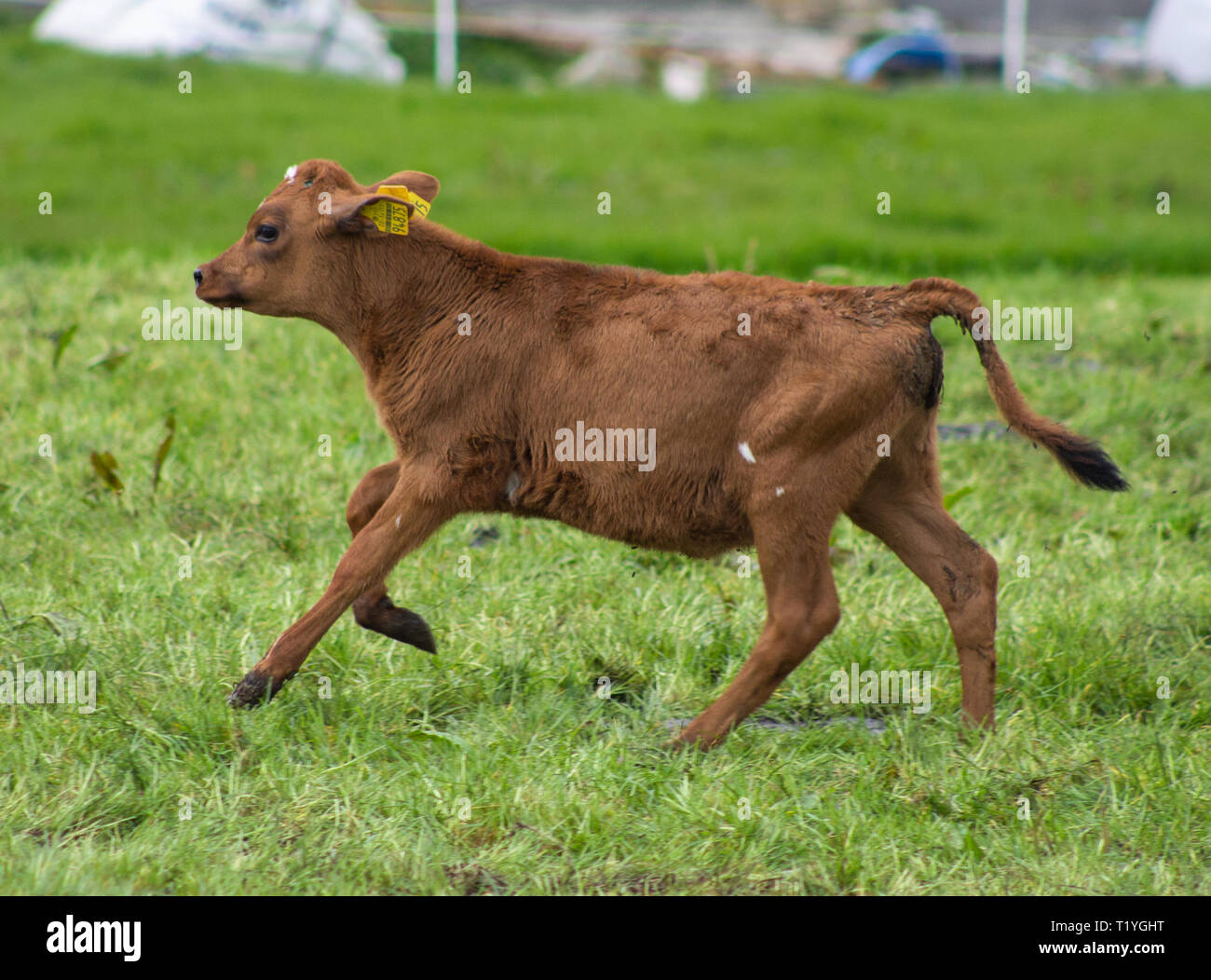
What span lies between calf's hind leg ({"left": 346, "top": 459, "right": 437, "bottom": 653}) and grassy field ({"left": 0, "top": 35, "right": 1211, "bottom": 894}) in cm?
15

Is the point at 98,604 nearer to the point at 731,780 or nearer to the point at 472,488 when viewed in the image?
the point at 472,488

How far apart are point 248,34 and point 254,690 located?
49.1 feet

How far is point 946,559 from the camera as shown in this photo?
4.98m

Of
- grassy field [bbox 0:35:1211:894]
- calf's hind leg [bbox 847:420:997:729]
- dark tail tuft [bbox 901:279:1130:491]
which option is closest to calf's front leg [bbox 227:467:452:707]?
grassy field [bbox 0:35:1211:894]

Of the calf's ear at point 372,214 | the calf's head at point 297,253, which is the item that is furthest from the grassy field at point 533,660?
the calf's ear at point 372,214

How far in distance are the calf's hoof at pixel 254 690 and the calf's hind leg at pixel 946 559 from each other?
2.02 metres

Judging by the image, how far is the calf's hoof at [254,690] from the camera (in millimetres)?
4695

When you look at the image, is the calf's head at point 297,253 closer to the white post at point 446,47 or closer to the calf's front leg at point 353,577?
the calf's front leg at point 353,577

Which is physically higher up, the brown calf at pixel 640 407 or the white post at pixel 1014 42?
the white post at pixel 1014 42

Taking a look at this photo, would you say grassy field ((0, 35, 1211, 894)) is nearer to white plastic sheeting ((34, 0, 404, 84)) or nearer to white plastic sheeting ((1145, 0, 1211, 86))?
white plastic sheeting ((34, 0, 404, 84))

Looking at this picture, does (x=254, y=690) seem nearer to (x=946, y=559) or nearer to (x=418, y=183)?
(x=418, y=183)

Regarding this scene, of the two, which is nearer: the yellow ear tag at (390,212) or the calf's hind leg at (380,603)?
the yellow ear tag at (390,212)

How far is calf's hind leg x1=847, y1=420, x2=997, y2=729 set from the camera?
16.2 ft

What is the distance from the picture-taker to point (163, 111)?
15312mm
